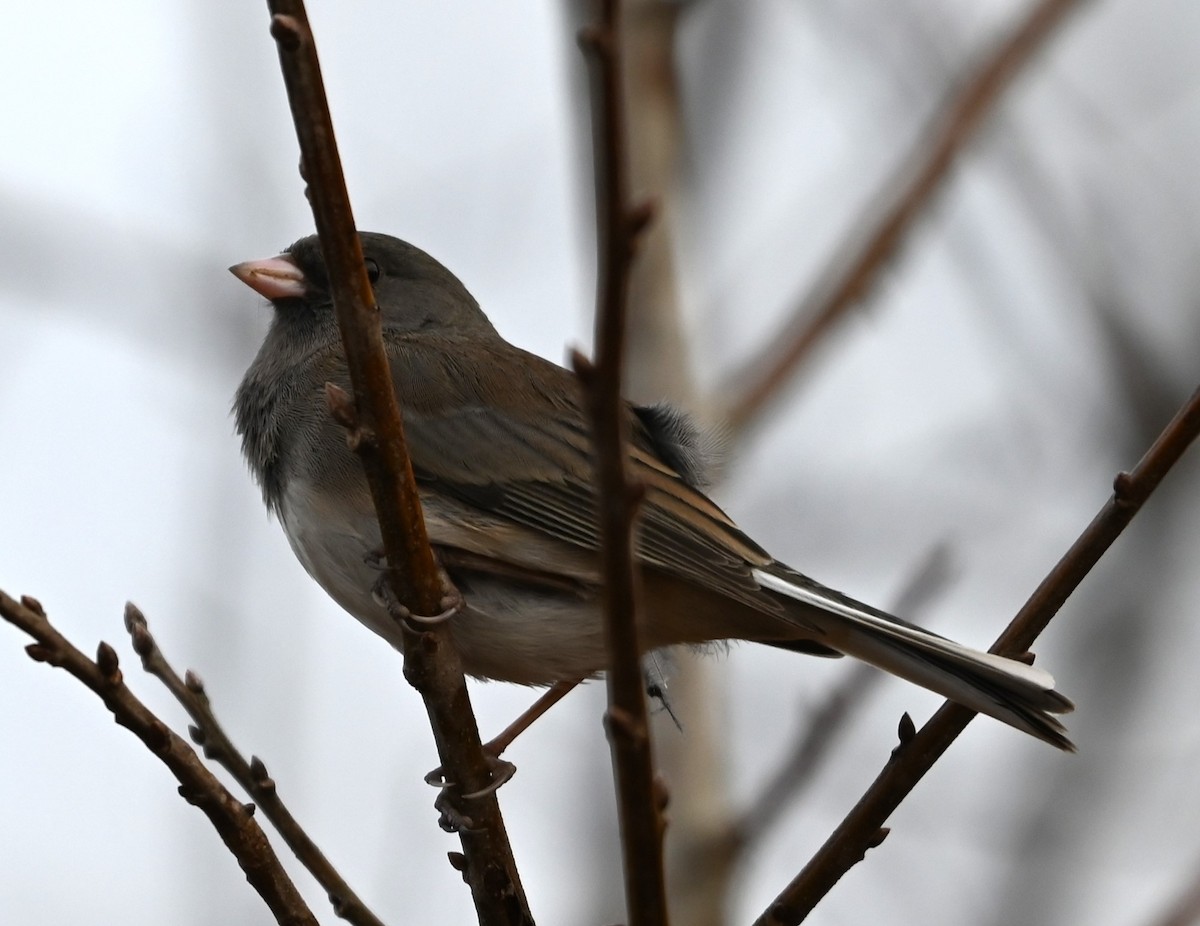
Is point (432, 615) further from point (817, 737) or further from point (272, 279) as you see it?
point (272, 279)

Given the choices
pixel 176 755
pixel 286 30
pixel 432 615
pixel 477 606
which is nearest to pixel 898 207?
pixel 477 606

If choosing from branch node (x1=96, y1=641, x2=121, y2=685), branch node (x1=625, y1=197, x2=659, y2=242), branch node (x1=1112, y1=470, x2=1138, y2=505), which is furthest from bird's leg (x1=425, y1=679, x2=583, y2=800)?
branch node (x1=625, y1=197, x2=659, y2=242)

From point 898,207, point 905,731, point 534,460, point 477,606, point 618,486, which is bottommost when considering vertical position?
point 618,486

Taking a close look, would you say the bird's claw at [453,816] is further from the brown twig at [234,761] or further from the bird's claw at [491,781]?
the brown twig at [234,761]

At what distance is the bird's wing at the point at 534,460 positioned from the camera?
229 centimetres

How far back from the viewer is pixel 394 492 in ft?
5.56

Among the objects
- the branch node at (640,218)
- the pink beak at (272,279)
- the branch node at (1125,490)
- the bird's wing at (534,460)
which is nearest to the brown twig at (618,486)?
the branch node at (640,218)

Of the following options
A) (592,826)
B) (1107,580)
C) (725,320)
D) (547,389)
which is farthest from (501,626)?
(1107,580)

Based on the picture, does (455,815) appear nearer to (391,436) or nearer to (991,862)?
(391,436)

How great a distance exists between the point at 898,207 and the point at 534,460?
123cm

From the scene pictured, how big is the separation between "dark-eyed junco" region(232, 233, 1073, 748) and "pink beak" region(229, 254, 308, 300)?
0.65 ft

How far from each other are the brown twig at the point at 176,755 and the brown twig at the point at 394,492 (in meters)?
0.27

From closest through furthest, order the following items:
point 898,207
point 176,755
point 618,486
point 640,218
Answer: point 640,218 → point 618,486 → point 176,755 → point 898,207

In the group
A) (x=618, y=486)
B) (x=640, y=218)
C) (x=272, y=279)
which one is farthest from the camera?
(x=272, y=279)
